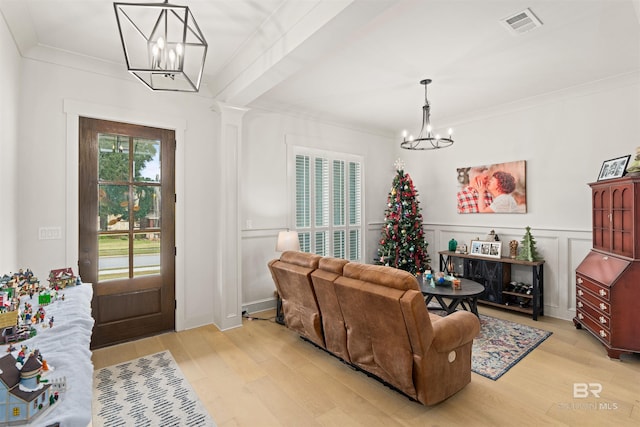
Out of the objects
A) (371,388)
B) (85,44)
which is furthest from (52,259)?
(371,388)

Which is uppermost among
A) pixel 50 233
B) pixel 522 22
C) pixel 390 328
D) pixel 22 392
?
pixel 522 22

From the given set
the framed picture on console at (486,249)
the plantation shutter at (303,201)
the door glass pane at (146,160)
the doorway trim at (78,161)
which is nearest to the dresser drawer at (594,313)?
the framed picture on console at (486,249)

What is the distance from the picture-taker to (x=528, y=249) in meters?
4.28

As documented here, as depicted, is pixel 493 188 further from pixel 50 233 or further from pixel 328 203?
pixel 50 233

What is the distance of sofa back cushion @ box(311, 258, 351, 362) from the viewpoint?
2684mm

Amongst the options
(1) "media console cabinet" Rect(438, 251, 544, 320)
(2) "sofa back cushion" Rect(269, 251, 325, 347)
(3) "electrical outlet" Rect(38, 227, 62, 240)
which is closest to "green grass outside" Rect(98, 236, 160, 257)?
(3) "electrical outlet" Rect(38, 227, 62, 240)

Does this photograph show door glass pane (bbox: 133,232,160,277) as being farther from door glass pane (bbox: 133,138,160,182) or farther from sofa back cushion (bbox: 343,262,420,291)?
sofa back cushion (bbox: 343,262,420,291)

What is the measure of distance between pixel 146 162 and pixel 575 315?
5520 millimetres

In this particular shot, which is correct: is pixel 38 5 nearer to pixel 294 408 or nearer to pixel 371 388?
pixel 294 408

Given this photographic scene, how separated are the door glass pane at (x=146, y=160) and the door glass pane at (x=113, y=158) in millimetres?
86

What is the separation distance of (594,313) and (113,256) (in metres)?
5.14

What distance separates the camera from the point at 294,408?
2.35 meters

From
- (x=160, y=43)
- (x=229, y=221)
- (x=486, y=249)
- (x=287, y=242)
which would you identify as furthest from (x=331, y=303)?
(x=486, y=249)

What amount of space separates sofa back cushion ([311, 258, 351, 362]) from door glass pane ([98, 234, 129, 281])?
2148 mm
